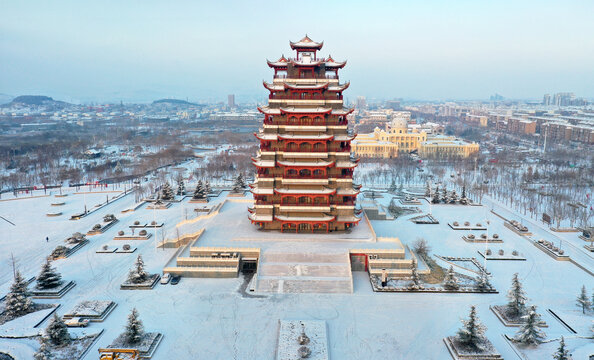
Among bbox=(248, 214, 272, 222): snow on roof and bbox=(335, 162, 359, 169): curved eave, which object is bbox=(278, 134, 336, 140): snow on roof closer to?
bbox=(335, 162, 359, 169): curved eave

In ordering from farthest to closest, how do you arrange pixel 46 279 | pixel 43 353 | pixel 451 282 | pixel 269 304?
pixel 46 279 < pixel 451 282 < pixel 269 304 < pixel 43 353

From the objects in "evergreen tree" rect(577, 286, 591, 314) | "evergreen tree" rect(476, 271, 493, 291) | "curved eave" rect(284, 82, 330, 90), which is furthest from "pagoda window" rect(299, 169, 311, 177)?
"evergreen tree" rect(577, 286, 591, 314)

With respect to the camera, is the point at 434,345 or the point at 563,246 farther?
the point at 563,246

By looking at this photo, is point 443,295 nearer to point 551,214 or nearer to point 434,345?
point 434,345

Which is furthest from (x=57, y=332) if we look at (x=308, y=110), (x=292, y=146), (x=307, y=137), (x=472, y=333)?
(x=308, y=110)

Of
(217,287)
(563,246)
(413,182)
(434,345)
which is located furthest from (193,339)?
(413,182)

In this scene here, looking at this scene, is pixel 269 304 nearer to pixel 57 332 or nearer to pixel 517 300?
pixel 57 332
